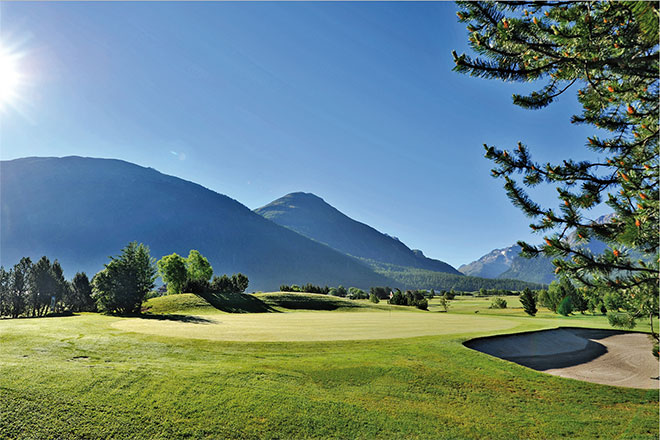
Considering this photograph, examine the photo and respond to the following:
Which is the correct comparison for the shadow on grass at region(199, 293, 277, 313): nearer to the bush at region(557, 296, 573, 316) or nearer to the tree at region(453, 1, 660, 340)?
the tree at region(453, 1, 660, 340)

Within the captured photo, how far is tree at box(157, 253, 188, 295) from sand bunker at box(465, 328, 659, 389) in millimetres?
65543

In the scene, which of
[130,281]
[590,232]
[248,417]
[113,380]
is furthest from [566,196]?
[130,281]

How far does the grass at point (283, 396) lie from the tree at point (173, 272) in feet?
174

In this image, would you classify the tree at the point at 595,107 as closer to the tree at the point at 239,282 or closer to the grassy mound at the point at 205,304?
the grassy mound at the point at 205,304

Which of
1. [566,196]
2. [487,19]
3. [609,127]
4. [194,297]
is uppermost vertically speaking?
[487,19]

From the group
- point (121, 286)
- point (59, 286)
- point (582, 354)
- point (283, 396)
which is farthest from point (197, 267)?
point (582, 354)

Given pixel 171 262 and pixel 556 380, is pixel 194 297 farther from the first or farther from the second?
pixel 556 380

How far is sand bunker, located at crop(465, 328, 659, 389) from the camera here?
2038cm

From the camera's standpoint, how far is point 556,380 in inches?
650

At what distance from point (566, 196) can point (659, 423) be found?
13822 mm

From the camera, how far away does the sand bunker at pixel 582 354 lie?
2038 centimetres

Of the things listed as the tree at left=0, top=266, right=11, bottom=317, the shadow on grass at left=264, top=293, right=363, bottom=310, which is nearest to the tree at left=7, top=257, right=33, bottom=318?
the tree at left=0, top=266, right=11, bottom=317

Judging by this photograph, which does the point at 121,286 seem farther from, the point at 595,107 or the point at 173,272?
the point at 595,107

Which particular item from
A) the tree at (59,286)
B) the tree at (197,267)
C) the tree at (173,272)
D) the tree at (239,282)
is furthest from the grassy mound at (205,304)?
the tree at (59,286)
